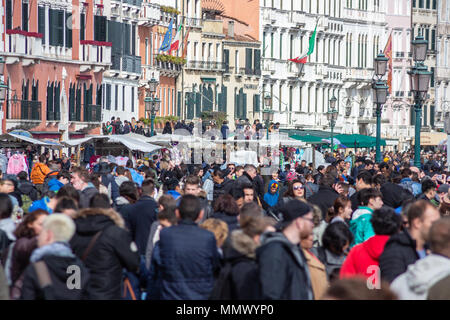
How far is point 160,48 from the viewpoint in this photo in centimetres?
6047

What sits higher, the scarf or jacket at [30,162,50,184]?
the scarf

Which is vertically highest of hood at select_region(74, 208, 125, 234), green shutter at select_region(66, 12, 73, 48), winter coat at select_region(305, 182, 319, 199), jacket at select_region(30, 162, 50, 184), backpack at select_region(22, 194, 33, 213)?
green shutter at select_region(66, 12, 73, 48)

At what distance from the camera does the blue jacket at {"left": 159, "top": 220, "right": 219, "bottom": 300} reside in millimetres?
10023

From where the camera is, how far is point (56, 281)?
29.7 ft

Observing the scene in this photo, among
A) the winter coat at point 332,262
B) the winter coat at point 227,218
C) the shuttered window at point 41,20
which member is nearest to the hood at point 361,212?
the winter coat at point 227,218

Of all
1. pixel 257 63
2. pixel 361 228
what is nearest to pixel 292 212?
pixel 361 228

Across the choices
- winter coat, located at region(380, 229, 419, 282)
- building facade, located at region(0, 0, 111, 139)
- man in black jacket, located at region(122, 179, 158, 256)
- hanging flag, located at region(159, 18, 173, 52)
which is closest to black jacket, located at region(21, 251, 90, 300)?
winter coat, located at region(380, 229, 419, 282)

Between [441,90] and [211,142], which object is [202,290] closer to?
[211,142]

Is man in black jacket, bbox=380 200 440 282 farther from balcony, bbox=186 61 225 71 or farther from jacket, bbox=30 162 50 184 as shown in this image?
balcony, bbox=186 61 225 71

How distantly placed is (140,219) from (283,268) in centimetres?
485

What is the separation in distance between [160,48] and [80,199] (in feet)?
154

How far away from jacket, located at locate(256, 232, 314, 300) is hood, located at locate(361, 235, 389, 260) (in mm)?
1191

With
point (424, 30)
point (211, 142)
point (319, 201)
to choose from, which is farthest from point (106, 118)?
point (424, 30)

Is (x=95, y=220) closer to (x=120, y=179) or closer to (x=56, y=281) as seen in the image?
(x=56, y=281)
